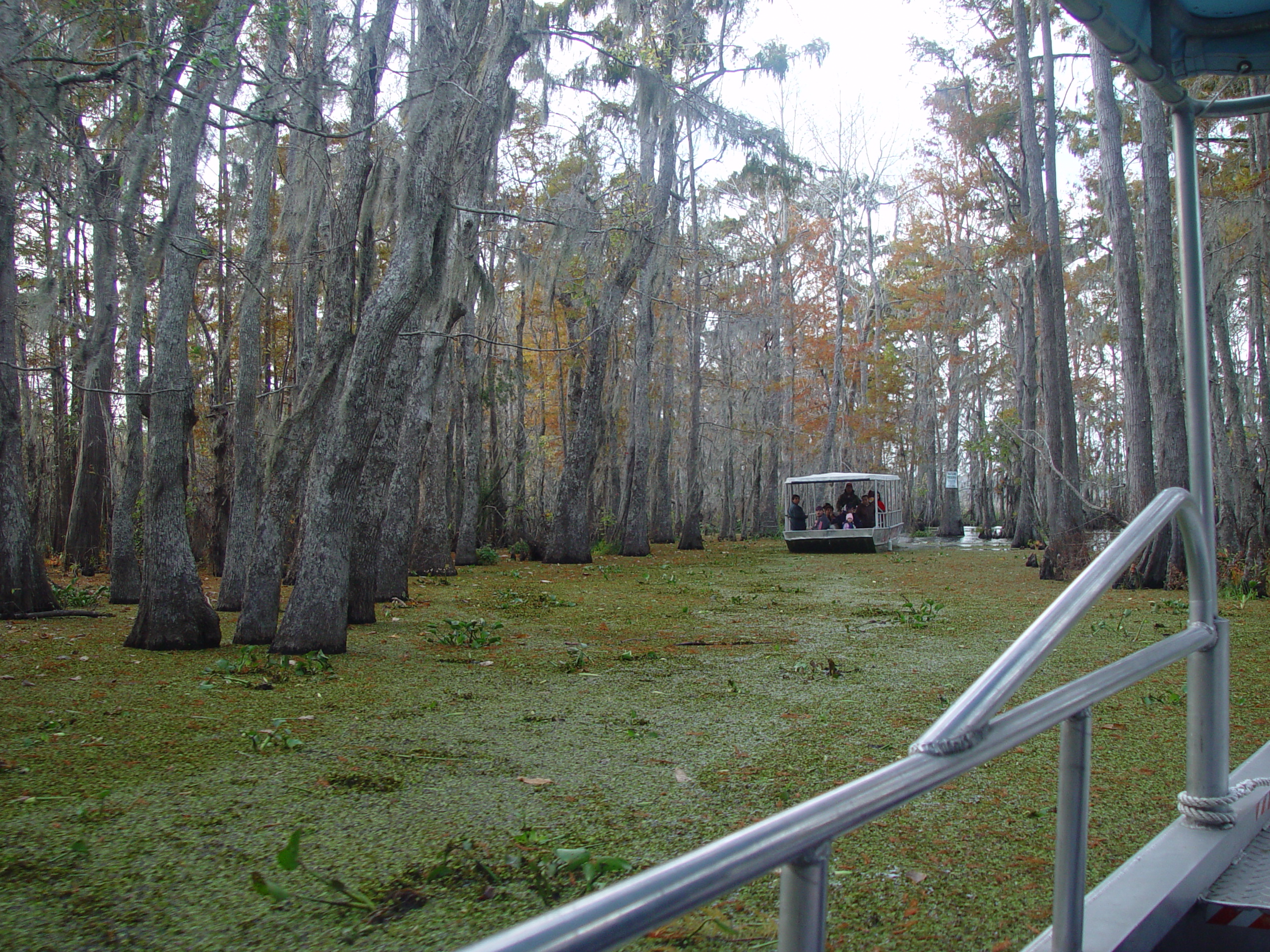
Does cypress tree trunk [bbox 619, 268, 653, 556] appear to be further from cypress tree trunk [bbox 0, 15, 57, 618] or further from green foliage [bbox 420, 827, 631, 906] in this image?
green foliage [bbox 420, 827, 631, 906]

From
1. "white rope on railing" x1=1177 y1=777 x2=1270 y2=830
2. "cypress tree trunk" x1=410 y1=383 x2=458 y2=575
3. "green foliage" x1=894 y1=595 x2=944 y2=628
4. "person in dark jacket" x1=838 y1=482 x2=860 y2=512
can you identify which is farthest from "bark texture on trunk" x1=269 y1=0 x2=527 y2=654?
"person in dark jacket" x1=838 y1=482 x2=860 y2=512

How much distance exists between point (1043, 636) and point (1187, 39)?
187 centimetres

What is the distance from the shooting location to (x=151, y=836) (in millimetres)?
2893

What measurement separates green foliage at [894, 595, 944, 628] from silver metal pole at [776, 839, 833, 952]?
7818mm

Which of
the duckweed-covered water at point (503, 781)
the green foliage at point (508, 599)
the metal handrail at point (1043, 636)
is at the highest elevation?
the metal handrail at point (1043, 636)

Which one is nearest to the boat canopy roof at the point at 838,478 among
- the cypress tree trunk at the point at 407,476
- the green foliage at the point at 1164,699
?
the cypress tree trunk at the point at 407,476

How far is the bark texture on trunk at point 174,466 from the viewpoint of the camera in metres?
6.52

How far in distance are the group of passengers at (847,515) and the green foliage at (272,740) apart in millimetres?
18487

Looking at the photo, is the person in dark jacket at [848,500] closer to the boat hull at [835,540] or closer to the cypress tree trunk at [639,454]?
the boat hull at [835,540]

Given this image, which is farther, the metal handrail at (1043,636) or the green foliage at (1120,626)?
the green foliage at (1120,626)

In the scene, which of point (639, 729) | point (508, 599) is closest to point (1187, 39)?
point (639, 729)

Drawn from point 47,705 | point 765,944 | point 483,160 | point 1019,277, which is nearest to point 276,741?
point 47,705

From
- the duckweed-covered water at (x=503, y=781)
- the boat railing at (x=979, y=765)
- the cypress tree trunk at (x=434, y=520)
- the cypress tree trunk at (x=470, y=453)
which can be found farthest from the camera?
the cypress tree trunk at (x=470, y=453)

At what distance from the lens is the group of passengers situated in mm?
22000
